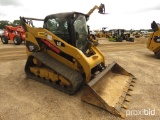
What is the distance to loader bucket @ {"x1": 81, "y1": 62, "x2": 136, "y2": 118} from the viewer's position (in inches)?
164

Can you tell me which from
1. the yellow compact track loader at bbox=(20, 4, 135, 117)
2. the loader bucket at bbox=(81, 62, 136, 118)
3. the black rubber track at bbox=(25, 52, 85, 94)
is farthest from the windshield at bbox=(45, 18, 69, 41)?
the loader bucket at bbox=(81, 62, 136, 118)

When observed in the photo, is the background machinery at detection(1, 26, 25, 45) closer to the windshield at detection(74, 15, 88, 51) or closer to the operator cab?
the operator cab

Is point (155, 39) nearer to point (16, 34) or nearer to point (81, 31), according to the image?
point (81, 31)

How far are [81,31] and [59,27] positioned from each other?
75 centimetres

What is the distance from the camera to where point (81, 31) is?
19.5 ft

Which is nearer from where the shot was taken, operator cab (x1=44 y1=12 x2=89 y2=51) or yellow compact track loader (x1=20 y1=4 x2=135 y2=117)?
yellow compact track loader (x1=20 y1=4 x2=135 y2=117)

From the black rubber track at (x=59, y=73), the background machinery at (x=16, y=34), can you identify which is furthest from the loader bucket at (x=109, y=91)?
the background machinery at (x=16, y=34)

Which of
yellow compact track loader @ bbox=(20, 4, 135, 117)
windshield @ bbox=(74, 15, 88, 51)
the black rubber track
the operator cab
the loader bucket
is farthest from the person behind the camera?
windshield @ bbox=(74, 15, 88, 51)

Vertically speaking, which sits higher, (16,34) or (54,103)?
(16,34)

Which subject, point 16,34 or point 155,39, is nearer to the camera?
point 155,39

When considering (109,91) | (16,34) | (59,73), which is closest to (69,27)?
(59,73)

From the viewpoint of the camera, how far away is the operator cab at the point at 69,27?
17.9 feet

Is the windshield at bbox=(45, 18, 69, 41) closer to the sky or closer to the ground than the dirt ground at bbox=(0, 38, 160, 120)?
closer to the sky

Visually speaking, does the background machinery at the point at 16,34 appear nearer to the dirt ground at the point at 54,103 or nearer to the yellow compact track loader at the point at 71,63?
the yellow compact track loader at the point at 71,63
